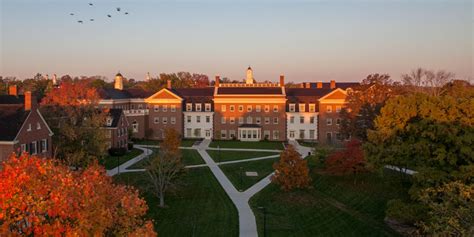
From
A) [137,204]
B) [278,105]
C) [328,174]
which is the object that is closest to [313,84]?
[278,105]

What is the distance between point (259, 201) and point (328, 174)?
9497 millimetres

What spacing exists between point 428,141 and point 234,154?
30687mm

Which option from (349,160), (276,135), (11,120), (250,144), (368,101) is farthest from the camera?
(276,135)

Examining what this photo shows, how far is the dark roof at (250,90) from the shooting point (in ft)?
224

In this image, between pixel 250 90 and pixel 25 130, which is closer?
pixel 25 130

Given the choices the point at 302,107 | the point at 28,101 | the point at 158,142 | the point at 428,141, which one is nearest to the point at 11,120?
the point at 28,101

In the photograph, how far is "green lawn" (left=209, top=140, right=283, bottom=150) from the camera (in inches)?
2349

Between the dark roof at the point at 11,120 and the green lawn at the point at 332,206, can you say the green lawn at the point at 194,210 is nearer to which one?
the green lawn at the point at 332,206

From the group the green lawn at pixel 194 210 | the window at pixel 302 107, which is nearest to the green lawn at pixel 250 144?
the window at pixel 302 107

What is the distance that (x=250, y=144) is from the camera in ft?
204

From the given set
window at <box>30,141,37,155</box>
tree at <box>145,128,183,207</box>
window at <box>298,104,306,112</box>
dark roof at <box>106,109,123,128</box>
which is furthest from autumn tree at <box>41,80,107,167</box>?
window at <box>298,104,306,112</box>

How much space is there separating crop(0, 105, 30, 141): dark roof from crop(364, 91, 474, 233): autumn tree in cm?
2698

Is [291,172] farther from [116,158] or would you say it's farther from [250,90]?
[250,90]

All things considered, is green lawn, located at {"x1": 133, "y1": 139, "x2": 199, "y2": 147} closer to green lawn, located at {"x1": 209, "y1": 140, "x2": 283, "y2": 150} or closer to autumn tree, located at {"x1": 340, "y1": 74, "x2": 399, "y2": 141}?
green lawn, located at {"x1": 209, "y1": 140, "x2": 283, "y2": 150}
